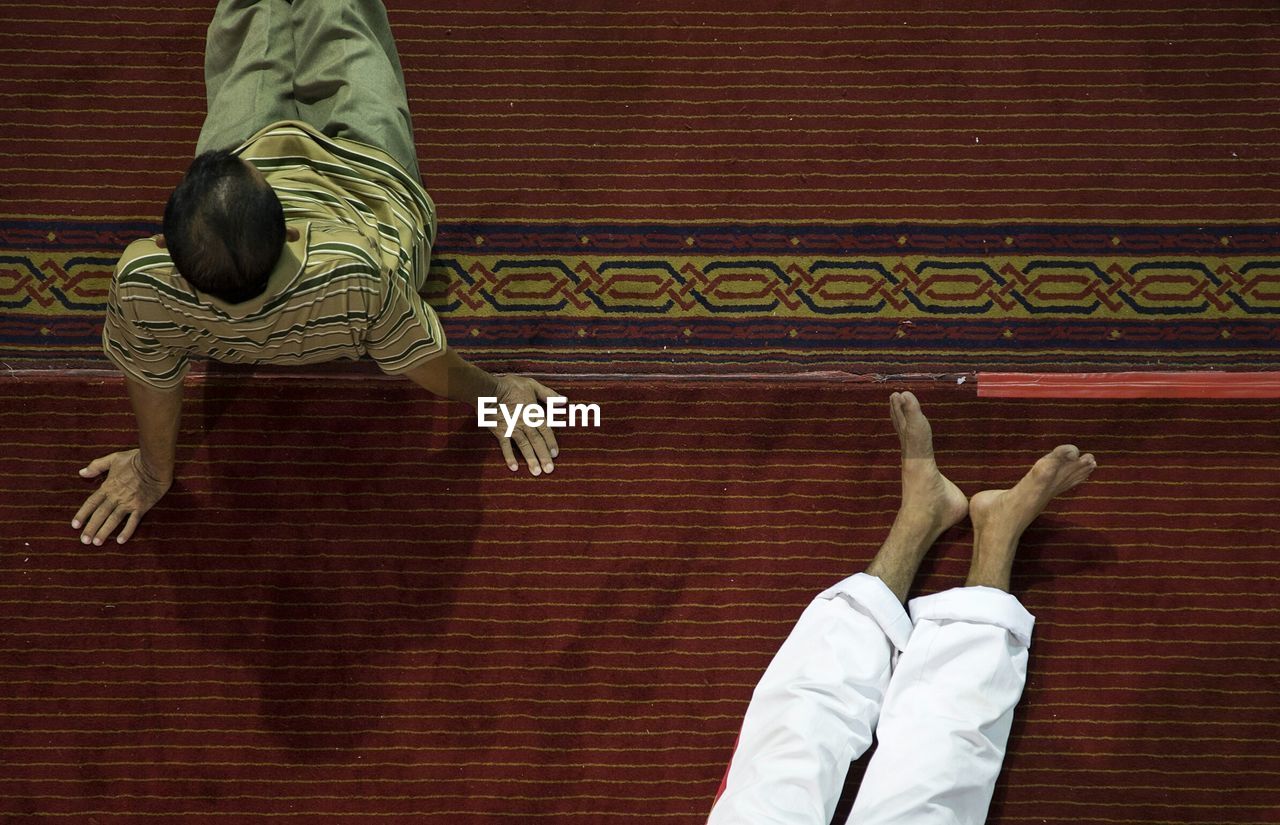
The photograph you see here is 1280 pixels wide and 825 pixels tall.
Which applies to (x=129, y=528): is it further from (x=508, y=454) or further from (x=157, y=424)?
(x=508, y=454)

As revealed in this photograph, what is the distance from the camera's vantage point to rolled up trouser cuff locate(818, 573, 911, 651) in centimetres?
181

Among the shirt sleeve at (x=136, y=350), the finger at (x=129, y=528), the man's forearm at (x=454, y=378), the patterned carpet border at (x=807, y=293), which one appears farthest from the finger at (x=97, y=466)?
the man's forearm at (x=454, y=378)

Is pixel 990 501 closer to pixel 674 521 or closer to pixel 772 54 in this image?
pixel 674 521

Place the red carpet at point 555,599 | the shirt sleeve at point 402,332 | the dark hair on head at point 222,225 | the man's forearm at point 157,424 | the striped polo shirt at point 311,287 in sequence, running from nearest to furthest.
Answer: the dark hair on head at point 222,225 < the striped polo shirt at point 311,287 < the shirt sleeve at point 402,332 < the man's forearm at point 157,424 < the red carpet at point 555,599

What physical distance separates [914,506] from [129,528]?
1517 mm

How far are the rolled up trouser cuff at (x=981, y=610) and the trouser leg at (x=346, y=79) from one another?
3.99 ft

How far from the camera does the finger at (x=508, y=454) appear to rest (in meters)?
1.97

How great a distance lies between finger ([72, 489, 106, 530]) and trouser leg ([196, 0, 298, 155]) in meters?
0.72

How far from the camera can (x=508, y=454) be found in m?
1.97

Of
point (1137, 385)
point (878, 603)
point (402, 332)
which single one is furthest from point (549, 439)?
point (1137, 385)

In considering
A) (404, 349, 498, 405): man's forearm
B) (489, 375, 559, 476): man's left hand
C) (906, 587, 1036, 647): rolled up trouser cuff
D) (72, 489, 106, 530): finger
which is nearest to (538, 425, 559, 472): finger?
(489, 375, 559, 476): man's left hand

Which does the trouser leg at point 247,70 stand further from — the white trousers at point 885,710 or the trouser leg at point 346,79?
the white trousers at point 885,710

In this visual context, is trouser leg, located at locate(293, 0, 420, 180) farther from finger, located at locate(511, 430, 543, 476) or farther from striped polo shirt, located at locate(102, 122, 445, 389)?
finger, located at locate(511, 430, 543, 476)

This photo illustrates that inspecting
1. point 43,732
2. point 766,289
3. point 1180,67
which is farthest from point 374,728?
point 1180,67
